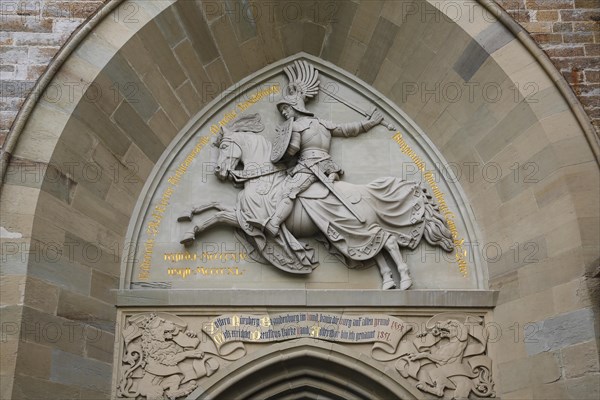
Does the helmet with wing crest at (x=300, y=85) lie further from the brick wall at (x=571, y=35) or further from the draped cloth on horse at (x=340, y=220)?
the brick wall at (x=571, y=35)

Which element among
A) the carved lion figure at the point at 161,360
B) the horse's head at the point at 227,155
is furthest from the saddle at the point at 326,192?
the carved lion figure at the point at 161,360

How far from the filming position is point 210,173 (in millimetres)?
9469

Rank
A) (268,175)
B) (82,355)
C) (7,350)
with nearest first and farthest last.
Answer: (7,350)
(82,355)
(268,175)

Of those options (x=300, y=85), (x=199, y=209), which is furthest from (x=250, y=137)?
(x=199, y=209)

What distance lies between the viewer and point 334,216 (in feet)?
29.5

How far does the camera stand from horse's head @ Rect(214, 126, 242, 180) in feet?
30.5

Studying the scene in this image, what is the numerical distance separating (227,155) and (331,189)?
1.26m

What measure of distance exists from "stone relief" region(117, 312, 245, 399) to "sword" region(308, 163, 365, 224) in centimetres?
190

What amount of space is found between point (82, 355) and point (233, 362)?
1501 mm

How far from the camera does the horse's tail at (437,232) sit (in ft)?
29.9

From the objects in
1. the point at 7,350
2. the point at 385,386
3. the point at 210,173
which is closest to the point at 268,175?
the point at 210,173

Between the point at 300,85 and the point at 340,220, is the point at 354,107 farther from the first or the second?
the point at 340,220

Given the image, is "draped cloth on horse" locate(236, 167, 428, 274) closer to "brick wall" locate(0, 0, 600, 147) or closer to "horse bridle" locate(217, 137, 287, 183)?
"horse bridle" locate(217, 137, 287, 183)

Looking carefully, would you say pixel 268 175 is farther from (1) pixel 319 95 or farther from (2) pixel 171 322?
(2) pixel 171 322
